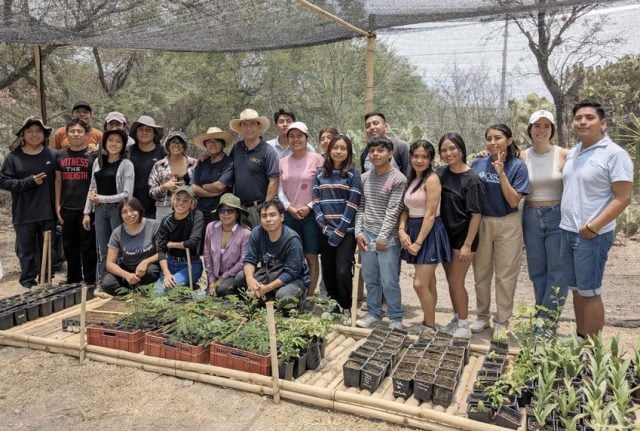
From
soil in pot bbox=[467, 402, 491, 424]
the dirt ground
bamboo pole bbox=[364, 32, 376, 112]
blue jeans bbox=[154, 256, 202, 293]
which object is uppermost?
bamboo pole bbox=[364, 32, 376, 112]

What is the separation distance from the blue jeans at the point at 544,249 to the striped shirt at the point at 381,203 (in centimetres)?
85

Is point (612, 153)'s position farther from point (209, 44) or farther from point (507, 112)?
point (209, 44)

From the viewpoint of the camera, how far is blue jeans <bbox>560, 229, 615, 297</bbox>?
3.07m

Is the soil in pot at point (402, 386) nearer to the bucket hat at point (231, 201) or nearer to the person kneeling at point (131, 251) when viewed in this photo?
the bucket hat at point (231, 201)

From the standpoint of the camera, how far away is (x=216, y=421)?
269 cm

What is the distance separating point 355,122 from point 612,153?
9.49 meters

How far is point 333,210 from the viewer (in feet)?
12.6

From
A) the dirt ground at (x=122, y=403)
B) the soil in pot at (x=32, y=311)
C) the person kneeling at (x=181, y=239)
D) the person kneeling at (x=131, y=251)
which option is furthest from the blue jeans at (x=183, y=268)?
the dirt ground at (x=122, y=403)

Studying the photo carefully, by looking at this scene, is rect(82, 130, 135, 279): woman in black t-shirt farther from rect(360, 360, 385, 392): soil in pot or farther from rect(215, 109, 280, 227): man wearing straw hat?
rect(360, 360, 385, 392): soil in pot

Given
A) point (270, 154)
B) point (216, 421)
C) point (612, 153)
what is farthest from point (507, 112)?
point (216, 421)

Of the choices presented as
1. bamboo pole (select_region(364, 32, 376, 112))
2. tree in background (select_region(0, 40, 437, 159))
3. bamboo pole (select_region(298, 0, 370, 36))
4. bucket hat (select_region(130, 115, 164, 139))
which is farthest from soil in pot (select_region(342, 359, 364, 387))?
tree in background (select_region(0, 40, 437, 159))

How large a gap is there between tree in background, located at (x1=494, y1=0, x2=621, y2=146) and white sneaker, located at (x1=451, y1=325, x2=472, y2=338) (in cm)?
185

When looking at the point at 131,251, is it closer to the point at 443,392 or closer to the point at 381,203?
the point at 381,203

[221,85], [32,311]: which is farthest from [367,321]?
[221,85]
